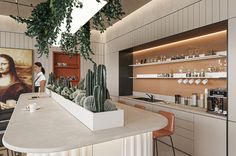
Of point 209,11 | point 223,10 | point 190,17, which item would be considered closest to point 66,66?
point 190,17

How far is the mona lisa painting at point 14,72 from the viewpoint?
510cm

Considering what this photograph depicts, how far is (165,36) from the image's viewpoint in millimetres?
3596

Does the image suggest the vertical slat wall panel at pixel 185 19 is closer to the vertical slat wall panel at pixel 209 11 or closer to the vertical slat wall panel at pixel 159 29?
the vertical slat wall panel at pixel 209 11

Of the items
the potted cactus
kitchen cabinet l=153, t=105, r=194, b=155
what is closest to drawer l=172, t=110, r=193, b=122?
kitchen cabinet l=153, t=105, r=194, b=155

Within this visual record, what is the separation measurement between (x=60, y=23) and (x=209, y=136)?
2706mm

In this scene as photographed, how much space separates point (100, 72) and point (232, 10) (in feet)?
6.77

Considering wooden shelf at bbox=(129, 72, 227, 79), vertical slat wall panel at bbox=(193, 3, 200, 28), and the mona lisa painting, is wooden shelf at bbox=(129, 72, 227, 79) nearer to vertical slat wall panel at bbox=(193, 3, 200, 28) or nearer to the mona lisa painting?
vertical slat wall panel at bbox=(193, 3, 200, 28)

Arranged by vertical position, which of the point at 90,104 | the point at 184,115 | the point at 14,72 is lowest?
the point at 184,115

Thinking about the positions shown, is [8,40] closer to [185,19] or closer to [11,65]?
[11,65]

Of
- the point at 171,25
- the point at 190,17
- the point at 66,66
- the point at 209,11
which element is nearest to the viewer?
the point at 209,11

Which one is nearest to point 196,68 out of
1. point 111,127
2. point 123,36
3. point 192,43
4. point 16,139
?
point 192,43

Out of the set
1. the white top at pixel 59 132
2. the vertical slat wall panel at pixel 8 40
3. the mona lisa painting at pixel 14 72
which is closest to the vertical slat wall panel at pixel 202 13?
the white top at pixel 59 132

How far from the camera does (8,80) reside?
16.9ft

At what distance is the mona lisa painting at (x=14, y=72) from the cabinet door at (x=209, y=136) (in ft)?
15.8
